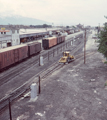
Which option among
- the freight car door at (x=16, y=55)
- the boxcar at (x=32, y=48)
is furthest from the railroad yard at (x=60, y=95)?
the boxcar at (x=32, y=48)

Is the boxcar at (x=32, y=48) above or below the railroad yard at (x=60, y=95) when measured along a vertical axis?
above

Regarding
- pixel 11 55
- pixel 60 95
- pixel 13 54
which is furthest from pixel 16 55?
pixel 60 95

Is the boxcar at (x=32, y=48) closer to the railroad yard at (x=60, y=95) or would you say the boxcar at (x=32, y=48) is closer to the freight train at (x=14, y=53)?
the freight train at (x=14, y=53)

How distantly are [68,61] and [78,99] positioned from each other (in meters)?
15.2

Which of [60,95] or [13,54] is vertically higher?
[13,54]

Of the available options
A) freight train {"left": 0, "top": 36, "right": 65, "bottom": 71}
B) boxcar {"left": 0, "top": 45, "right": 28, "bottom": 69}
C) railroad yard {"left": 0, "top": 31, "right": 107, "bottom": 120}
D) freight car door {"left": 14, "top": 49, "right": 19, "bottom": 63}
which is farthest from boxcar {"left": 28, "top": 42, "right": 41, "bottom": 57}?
railroad yard {"left": 0, "top": 31, "right": 107, "bottom": 120}

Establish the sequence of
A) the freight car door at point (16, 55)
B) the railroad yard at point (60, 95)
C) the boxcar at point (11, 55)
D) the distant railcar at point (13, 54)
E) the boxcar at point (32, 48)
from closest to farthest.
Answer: the railroad yard at point (60, 95) → the boxcar at point (11, 55) → the distant railcar at point (13, 54) → the freight car door at point (16, 55) → the boxcar at point (32, 48)

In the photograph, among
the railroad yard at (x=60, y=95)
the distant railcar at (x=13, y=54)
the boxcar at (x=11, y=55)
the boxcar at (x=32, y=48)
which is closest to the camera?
the railroad yard at (x=60, y=95)

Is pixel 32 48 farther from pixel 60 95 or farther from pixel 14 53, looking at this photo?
pixel 60 95

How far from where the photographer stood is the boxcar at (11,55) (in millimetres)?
21645

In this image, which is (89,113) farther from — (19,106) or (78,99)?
(19,106)

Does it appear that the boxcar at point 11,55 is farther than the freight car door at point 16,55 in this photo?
No

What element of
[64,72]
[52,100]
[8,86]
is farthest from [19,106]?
[64,72]

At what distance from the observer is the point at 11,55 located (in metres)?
24.0
